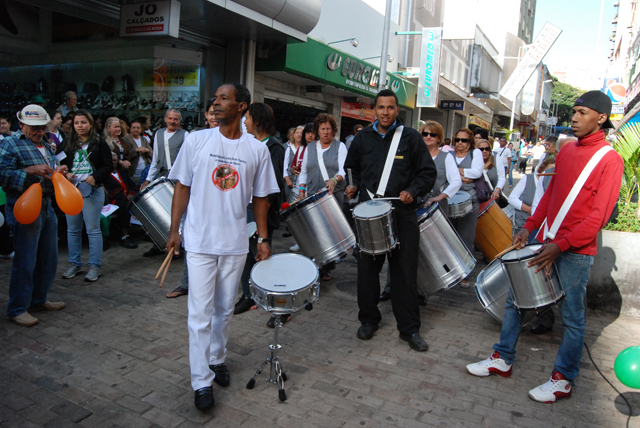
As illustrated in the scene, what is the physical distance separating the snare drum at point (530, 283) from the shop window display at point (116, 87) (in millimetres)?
8937

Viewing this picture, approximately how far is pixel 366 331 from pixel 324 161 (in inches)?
99.2

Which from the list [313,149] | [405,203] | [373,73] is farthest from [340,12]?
[405,203]

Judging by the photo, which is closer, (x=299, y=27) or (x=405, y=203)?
(x=405, y=203)

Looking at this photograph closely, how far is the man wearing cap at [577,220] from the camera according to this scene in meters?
3.26

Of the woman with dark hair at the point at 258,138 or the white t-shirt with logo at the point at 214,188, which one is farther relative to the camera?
the woman with dark hair at the point at 258,138

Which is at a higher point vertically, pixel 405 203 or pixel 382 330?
pixel 405 203

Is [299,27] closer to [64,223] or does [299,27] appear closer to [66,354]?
[64,223]

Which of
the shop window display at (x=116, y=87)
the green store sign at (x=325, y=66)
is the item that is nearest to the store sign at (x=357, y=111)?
the green store sign at (x=325, y=66)

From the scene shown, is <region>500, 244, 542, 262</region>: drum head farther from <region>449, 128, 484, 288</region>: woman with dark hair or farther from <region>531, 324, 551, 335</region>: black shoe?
<region>449, 128, 484, 288</region>: woman with dark hair

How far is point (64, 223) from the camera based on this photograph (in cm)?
713

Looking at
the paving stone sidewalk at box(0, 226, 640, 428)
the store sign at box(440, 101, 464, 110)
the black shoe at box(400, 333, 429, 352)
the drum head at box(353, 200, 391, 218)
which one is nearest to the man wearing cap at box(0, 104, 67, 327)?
the paving stone sidewalk at box(0, 226, 640, 428)

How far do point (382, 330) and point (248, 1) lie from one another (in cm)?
643

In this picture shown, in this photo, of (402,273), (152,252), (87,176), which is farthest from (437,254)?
(152,252)

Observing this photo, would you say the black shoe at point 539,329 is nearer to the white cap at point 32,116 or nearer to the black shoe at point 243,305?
the black shoe at point 243,305
